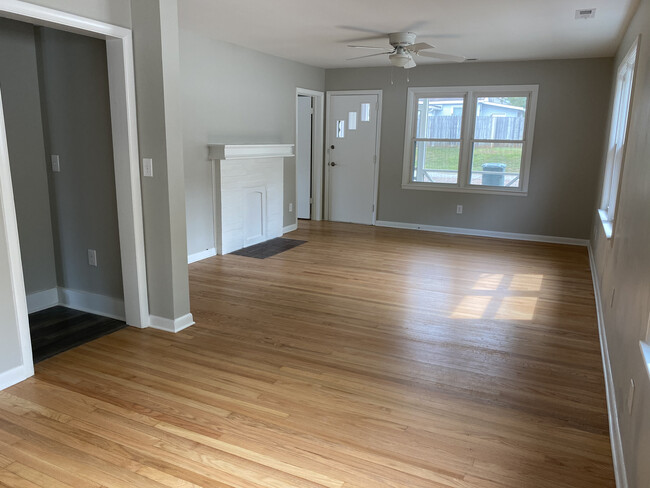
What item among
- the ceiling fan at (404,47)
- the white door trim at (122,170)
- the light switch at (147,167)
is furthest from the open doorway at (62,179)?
the ceiling fan at (404,47)

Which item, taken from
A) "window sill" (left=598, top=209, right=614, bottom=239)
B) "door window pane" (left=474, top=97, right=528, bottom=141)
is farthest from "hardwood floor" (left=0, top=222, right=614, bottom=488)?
"door window pane" (left=474, top=97, right=528, bottom=141)

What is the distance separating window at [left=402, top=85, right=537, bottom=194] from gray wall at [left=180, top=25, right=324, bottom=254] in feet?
6.73

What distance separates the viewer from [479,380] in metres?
2.77

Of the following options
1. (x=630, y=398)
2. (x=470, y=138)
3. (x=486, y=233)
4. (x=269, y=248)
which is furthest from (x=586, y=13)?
(x=269, y=248)

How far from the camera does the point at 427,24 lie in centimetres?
433

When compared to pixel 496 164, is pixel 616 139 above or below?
above

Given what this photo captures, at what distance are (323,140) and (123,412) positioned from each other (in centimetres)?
603

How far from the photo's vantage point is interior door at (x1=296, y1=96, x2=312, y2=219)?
25.0ft

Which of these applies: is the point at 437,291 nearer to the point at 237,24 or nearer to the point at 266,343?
the point at 266,343

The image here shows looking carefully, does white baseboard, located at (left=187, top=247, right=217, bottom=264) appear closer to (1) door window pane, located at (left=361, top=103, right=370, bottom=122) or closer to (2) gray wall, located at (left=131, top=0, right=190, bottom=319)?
(2) gray wall, located at (left=131, top=0, right=190, bottom=319)

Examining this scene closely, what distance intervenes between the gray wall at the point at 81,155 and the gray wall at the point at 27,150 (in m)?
0.07

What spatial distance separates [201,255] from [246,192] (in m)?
1.00

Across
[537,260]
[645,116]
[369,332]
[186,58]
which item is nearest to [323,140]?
[186,58]

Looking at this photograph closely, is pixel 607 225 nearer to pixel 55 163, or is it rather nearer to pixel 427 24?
pixel 427 24
